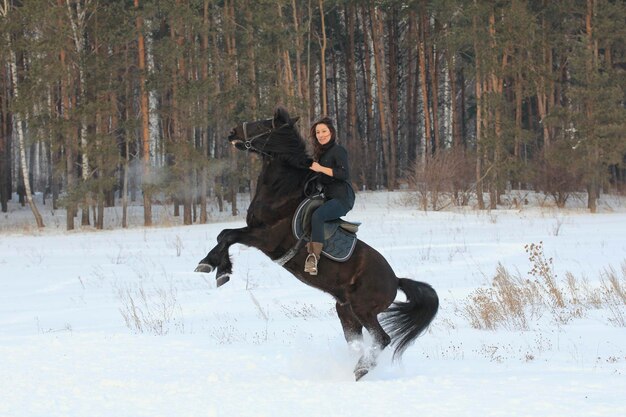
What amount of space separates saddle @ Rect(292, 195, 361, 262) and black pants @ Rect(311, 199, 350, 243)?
5 centimetres

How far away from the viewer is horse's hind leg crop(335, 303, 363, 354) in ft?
24.8

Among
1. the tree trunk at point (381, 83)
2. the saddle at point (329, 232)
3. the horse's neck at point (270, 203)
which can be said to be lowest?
the saddle at point (329, 232)

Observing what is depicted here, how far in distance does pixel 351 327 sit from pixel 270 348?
5.56 feet

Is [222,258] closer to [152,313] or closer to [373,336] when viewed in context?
[373,336]

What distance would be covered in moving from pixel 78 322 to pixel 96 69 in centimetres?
1989

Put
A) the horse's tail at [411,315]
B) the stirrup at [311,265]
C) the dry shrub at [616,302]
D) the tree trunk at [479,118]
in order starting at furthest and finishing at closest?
the tree trunk at [479,118] → the dry shrub at [616,302] → the horse's tail at [411,315] → the stirrup at [311,265]

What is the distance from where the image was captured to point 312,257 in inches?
277

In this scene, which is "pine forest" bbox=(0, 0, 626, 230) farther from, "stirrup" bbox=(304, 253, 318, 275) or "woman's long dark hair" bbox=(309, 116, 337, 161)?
"stirrup" bbox=(304, 253, 318, 275)

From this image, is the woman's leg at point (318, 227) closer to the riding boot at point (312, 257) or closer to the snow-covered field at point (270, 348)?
the riding boot at point (312, 257)

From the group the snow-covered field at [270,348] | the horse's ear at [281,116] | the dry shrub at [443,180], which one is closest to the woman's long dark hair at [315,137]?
the horse's ear at [281,116]

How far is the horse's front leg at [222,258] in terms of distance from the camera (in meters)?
6.80

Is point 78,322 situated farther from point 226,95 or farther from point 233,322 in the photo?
point 226,95

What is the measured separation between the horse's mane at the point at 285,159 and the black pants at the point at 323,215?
31 cm

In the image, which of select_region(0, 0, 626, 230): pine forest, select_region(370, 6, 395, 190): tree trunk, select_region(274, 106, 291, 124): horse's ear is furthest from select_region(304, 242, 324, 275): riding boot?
select_region(370, 6, 395, 190): tree trunk
